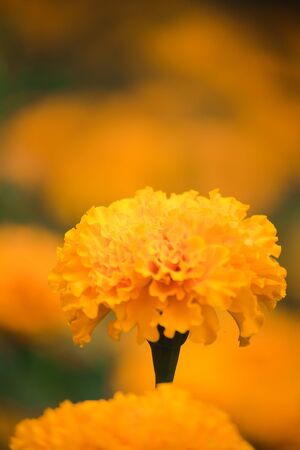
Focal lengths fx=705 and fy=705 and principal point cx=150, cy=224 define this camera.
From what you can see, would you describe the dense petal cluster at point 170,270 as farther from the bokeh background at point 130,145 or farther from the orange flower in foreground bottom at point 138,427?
the bokeh background at point 130,145

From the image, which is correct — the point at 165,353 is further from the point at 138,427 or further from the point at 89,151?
the point at 89,151

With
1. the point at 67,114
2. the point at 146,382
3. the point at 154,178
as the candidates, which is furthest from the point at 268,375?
the point at 67,114

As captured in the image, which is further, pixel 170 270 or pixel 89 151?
pixel 89 151

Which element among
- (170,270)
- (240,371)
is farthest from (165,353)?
(240,371)

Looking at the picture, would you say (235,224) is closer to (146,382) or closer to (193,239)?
(193,239)

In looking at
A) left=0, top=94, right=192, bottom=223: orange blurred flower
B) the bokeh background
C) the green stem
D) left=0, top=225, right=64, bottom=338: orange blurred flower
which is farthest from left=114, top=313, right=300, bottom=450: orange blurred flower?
the green stem

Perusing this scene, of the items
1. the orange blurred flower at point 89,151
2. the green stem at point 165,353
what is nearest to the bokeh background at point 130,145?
the orange blurred flower at point 89,151

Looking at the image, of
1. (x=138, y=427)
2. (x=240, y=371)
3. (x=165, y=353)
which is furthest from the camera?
(x=240, y=371)
